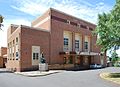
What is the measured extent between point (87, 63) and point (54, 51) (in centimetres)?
1595

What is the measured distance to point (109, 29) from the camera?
2736 cm

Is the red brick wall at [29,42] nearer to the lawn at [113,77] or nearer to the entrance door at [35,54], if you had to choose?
the entrance door at [35,54]

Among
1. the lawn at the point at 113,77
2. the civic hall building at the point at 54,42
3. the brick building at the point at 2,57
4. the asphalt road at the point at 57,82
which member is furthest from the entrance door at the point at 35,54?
the brick building at the point at 2,57

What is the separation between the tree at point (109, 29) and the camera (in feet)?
87.1

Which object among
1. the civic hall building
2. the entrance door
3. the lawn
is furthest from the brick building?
the lawn

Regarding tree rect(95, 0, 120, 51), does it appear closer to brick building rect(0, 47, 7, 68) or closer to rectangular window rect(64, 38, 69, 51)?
rectangular window rect(64, 38, 69, 51)

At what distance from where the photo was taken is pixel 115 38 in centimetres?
2717

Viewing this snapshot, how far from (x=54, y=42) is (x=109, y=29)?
71.9 feet

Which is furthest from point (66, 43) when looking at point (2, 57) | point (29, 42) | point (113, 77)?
point (113, 77)

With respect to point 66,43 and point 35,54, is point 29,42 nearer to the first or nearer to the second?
point 35,54

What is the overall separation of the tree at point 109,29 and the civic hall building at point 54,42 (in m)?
17.4

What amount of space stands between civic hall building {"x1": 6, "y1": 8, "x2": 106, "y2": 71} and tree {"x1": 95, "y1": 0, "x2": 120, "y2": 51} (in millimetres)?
17368

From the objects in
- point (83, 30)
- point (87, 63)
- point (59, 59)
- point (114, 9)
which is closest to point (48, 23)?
point (59, 59)

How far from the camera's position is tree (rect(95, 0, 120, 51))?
87.1 feet
